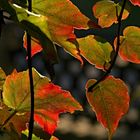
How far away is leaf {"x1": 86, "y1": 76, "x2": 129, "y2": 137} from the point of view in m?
0.54

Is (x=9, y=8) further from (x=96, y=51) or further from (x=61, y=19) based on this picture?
(x=96, y=51)

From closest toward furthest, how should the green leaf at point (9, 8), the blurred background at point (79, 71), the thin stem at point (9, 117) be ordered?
1. the green leaf at point (9, 8)
2. the thin stem at point (9, 117)
3. the blurred background at point (79, 71)

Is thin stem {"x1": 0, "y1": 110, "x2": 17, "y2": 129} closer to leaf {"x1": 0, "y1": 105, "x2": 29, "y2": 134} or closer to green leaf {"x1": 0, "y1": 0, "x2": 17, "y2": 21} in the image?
leaf {"x1": 0, "y1": 105, "x2": 29, "y2": 134}

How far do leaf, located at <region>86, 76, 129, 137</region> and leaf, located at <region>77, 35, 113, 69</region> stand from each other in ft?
0.19

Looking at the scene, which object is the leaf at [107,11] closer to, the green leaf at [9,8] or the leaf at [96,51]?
the leaf at [96,51]

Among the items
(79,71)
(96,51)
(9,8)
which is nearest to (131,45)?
(96,51)

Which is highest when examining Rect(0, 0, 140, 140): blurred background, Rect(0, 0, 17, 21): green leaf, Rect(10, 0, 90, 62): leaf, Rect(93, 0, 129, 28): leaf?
Rect(0, 0, 17, 21): green leaf

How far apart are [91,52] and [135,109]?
3.79 metres

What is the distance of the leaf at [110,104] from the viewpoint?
1.79ft

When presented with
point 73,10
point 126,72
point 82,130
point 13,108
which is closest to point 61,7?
point 73,10

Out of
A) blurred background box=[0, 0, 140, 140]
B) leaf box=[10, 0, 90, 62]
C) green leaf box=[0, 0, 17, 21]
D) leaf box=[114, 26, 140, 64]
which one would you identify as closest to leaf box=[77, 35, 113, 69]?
leaf box=[114, 26, 140, 64]

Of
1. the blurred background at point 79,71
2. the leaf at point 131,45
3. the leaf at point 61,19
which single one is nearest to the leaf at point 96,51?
the leaf at point 131,45

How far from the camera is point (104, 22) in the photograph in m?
0.62

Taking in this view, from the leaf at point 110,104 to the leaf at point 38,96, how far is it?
0.03 metres
